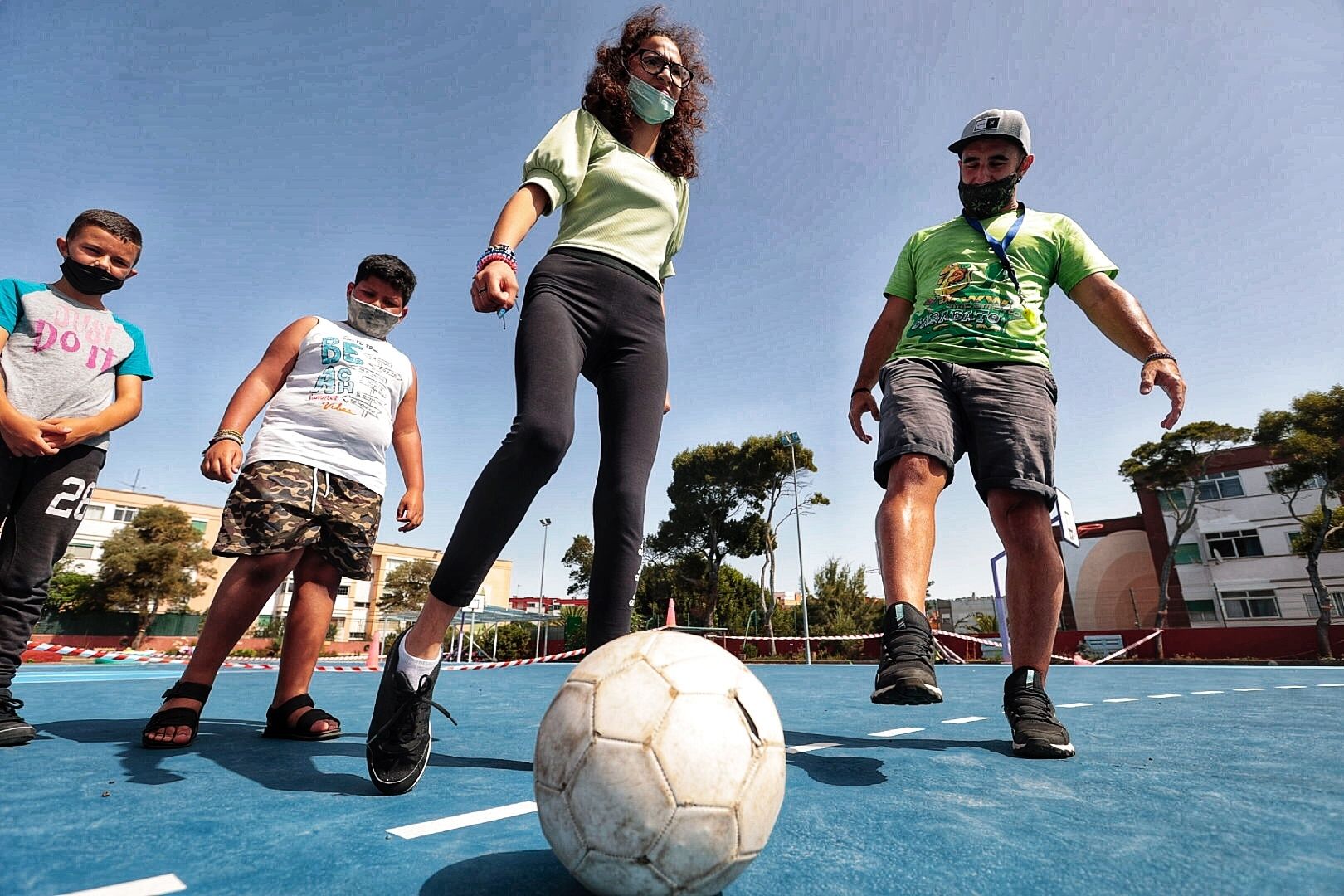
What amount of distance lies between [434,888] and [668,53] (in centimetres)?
292

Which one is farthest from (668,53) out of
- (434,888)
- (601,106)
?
(434,888)

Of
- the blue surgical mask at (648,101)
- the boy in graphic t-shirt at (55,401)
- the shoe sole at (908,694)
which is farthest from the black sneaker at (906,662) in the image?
the boy in graphic t-shirt at (55,401)

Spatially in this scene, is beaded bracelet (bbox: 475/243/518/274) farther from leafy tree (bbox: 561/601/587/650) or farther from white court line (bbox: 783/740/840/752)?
leafy tree (bbox: 561/601/587/650)

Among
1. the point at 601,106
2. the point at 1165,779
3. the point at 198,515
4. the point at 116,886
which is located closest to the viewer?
the point at 116,886

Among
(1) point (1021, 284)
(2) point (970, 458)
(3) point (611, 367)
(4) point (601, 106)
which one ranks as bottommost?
(2) point (970, 458)

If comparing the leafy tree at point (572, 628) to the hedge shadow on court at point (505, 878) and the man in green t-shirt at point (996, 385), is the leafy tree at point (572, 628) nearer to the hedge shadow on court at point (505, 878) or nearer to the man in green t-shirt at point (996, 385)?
the man in green t-shirt at point (996, 385)

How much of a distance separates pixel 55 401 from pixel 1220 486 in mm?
45520

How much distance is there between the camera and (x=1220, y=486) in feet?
114

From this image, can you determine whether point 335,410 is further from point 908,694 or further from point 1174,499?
point 1174,499

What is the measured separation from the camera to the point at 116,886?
108cm

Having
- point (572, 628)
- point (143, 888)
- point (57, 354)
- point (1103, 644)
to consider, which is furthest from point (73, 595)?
point (1103, 644)

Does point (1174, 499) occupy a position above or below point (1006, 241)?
above

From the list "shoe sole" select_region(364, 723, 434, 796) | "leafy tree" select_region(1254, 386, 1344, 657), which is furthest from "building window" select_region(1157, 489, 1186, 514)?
"shoe sole" select_region(364, 723, 434, 796)

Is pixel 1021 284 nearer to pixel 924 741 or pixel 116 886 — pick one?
pixel 924 741
